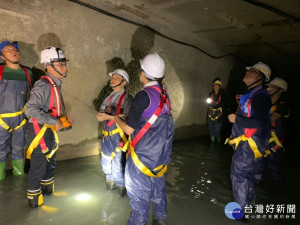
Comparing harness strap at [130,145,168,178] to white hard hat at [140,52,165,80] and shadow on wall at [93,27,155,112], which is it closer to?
white hard hat at [140,52,165,80]

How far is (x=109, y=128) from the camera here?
3375 mm

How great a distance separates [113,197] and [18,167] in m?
1.83

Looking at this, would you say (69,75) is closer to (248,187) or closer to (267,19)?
(248,187)

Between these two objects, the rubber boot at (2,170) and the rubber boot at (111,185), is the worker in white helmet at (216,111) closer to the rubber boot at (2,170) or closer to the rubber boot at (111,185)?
the rubber boot at (111,185)

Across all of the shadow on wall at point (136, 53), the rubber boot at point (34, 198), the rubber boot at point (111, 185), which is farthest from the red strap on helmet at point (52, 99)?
the shadow on wall at point (136, 53)

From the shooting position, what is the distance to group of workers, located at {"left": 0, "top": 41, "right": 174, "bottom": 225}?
2.43 m

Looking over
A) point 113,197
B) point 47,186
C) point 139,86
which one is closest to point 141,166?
point 113,197

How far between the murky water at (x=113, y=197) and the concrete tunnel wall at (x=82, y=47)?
0.78m

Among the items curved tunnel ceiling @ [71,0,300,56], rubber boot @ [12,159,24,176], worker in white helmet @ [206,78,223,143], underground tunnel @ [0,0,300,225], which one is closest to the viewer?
underground tunnel @ [0,0,300,225]

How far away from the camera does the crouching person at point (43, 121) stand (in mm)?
2785

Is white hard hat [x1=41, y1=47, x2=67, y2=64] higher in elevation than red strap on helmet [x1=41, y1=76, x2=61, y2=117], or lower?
higher

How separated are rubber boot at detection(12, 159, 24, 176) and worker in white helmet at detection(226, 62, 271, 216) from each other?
346cm

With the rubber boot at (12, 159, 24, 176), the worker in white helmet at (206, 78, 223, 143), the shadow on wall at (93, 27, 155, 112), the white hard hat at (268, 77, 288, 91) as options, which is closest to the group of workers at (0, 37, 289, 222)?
the rubber boot at (12, 159, 24, 176)

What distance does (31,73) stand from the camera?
12.9 ft
